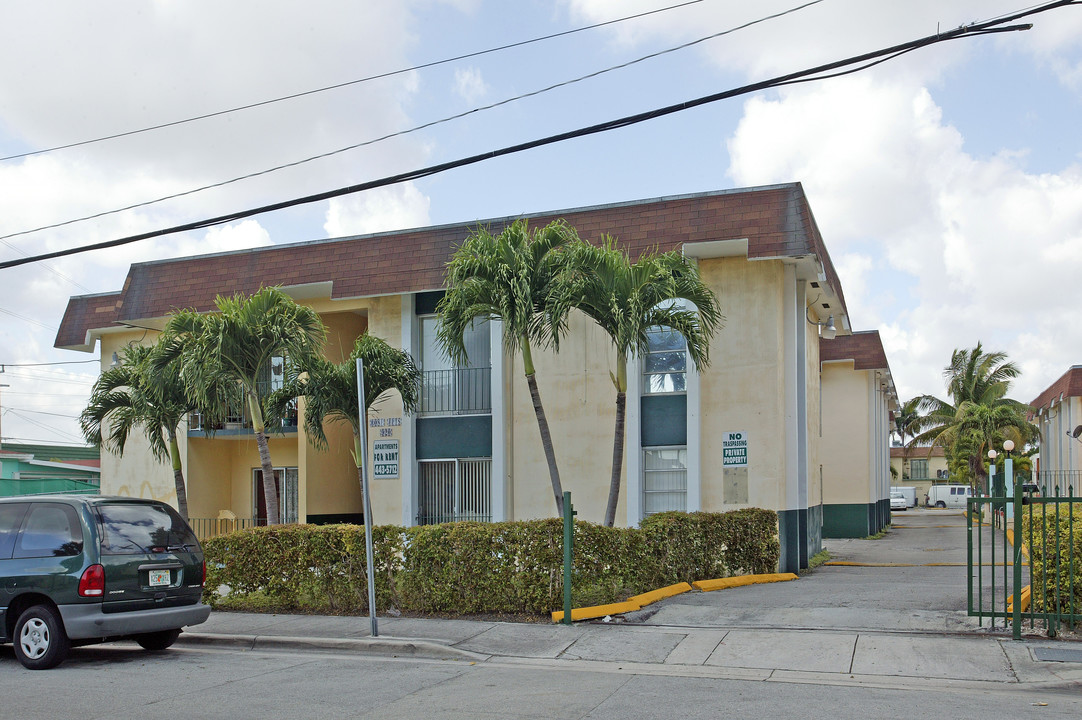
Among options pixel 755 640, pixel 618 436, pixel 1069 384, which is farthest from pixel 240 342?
pixel 1069 384

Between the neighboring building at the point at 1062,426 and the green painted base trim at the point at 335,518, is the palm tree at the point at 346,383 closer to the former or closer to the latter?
the green painted base trim at the point at 335,518

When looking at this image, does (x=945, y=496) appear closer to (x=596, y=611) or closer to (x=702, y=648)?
(x=596, y=611)

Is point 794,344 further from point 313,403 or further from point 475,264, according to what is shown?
point 313,403

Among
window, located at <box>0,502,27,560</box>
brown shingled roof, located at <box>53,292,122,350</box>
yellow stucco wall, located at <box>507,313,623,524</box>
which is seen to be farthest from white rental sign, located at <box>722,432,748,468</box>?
brown shingled roof, located at <box>53,292,122,350</box>

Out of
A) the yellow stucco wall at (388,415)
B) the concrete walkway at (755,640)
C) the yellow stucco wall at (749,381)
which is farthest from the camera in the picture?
the yellow stucco wall at (388,415)

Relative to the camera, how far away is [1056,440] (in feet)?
131

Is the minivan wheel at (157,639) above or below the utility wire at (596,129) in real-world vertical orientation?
below

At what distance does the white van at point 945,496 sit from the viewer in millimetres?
65375

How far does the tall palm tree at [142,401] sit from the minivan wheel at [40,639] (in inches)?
315

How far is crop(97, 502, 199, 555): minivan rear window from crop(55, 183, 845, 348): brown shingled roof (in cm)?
809

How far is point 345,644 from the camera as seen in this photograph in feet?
36.7

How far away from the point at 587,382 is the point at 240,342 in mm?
6114

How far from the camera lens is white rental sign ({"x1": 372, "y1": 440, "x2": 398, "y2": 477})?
19891 millimetres

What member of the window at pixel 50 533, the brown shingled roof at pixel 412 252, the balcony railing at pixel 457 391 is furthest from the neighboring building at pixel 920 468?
the window at pixel 50 533
